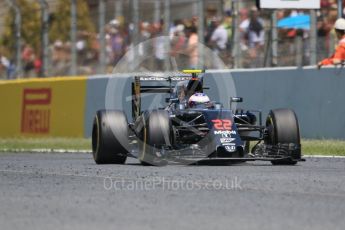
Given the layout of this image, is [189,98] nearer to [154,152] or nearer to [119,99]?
[154,152]

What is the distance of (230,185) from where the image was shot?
33.7ft

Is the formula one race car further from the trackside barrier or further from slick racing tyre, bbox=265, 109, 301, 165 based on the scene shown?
the trackside barrier

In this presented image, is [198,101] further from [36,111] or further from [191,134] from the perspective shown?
[36,111]

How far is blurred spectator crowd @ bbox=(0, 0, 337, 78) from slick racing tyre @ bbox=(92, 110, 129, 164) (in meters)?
5.49

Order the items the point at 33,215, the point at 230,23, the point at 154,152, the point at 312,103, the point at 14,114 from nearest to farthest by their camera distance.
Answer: the point at 33,215 < the point at 154,152 < the point at 312,103 < the point at 230,23 < the point at 14,114

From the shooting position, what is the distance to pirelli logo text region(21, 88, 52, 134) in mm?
22938

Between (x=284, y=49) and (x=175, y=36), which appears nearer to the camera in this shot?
(x=284, y=49)

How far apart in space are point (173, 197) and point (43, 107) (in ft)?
46.3

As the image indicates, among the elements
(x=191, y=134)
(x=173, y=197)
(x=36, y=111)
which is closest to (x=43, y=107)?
(x=36, y=111)

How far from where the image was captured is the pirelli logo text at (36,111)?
75.3 ft

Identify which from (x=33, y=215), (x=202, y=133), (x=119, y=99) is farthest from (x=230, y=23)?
(x=33, y=215)

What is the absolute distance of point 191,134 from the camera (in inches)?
533

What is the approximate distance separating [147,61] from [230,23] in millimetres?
1989

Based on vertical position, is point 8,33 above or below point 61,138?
above
